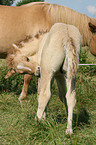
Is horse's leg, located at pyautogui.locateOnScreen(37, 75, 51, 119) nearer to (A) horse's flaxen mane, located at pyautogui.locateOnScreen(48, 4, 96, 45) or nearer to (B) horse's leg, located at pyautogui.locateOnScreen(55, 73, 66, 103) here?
(B) horse's leg, located at pyautogui.locateOnScreen(55, 73, 66, 103)

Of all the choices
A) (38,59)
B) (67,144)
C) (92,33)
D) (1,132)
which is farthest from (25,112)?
(92,33)

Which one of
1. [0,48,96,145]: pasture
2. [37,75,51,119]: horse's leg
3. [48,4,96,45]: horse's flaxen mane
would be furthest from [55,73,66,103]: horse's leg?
[48,4,96,45]: horse's flaxen mane

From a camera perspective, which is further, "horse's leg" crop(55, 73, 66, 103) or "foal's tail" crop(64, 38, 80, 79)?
"horse's leg" crop(55, 73, 66, 103)

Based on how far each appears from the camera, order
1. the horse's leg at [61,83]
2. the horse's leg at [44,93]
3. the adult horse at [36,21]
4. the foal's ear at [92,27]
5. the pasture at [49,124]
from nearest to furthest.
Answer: the pasture at [49,124] < the horse's leg at [44,93] < the horse's leg at [61,83] < the foal's ear at [92,27] < the adult horse at [36,21]

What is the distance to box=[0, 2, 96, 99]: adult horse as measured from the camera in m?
4.56

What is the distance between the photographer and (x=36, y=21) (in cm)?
458

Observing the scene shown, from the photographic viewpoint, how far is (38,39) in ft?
10.5

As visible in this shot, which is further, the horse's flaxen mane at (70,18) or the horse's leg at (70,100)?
the horse's flaxen mane at (70,18)

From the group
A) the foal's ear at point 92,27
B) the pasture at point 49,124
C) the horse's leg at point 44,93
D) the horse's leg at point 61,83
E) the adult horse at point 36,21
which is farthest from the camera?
the adult horse at point 36,21

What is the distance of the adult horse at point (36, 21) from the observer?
4.56m

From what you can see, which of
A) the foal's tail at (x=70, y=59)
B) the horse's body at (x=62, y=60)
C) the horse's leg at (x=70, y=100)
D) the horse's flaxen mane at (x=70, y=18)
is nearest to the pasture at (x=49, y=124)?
the horse's leg at (x=70, y=100)

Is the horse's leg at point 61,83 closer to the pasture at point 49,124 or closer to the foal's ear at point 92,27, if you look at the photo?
the pasture at point 49,124

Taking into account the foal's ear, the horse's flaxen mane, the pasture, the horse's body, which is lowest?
the pasture

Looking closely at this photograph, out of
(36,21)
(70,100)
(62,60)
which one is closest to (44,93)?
(70,100)
